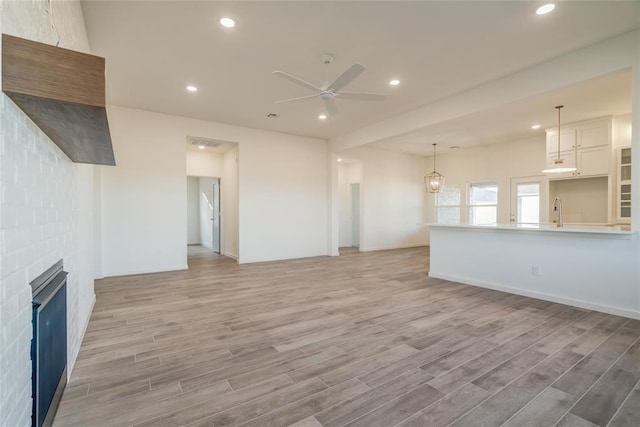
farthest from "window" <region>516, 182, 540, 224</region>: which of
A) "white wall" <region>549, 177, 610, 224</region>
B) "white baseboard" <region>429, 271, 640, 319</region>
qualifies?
"white baseboard" <region>429, 271, 640, 319</region>

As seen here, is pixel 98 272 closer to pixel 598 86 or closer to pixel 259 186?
pixel 259 186

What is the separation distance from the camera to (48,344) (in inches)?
58.8

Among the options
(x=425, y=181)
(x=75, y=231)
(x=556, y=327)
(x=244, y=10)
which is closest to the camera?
(x=75, y=231)

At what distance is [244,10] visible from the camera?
2.83 meters

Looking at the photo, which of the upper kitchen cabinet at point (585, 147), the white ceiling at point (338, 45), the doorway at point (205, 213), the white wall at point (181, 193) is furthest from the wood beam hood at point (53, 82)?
the upper kitchen cabinet at point (585, 147)

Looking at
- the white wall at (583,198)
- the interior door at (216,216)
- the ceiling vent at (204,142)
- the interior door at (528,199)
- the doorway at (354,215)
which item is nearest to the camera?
the white wall at (583,198)

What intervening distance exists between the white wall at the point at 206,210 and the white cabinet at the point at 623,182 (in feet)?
32.4

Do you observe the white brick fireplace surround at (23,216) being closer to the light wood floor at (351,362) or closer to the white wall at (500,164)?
the light wood floor at (351,362)

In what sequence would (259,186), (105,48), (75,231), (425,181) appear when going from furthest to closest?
(425,181) < (259,186) < (105,48) < (75,231)

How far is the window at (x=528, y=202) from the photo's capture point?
24.3ft

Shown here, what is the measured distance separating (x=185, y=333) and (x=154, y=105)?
171 inches

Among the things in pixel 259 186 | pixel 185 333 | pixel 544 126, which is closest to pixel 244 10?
pixel 185 333

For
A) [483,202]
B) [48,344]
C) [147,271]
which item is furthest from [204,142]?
[483,202]

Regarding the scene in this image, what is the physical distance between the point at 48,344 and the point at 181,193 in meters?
4.88
